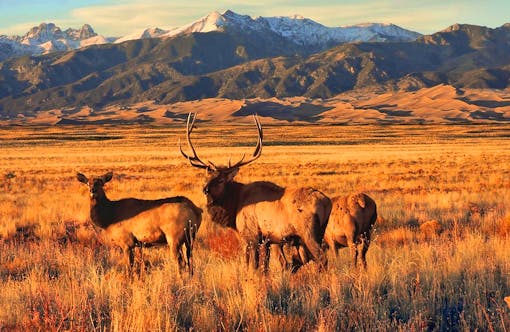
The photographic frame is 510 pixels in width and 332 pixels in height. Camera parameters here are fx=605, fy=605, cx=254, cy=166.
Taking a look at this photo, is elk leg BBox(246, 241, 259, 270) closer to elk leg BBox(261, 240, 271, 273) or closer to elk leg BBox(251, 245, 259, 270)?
elk leg BBox(251, 245, 259, 270)

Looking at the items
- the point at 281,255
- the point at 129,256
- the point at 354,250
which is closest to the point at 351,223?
the point at 354,250

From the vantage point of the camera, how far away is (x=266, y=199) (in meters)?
8.19

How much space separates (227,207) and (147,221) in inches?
50.9

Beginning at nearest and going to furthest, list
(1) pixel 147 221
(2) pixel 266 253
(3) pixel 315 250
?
(3) pixel 315 250, (2) pixel 266 253, (1) pixel 147 221

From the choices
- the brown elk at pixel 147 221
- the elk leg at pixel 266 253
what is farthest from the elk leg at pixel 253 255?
the brown elk at pixel 147 221

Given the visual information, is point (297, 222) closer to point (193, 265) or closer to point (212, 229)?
point (193, 265)

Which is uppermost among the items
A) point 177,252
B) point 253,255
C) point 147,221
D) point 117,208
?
point 117,208

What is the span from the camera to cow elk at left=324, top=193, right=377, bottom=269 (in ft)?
30.1

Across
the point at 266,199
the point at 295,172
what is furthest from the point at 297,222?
the point at 295,172

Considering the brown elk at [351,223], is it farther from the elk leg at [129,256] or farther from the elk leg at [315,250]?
the elk leg at [129,256]

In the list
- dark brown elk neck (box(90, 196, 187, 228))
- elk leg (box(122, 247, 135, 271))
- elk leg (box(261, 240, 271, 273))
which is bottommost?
elk leg (box(122, 247, 135, 271))

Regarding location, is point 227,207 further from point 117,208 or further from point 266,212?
point 117,208

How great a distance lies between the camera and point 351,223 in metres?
9.18

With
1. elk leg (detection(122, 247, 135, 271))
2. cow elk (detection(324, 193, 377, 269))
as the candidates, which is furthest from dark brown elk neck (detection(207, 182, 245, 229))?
cow elk (detection(324, 193, 377, 269))
